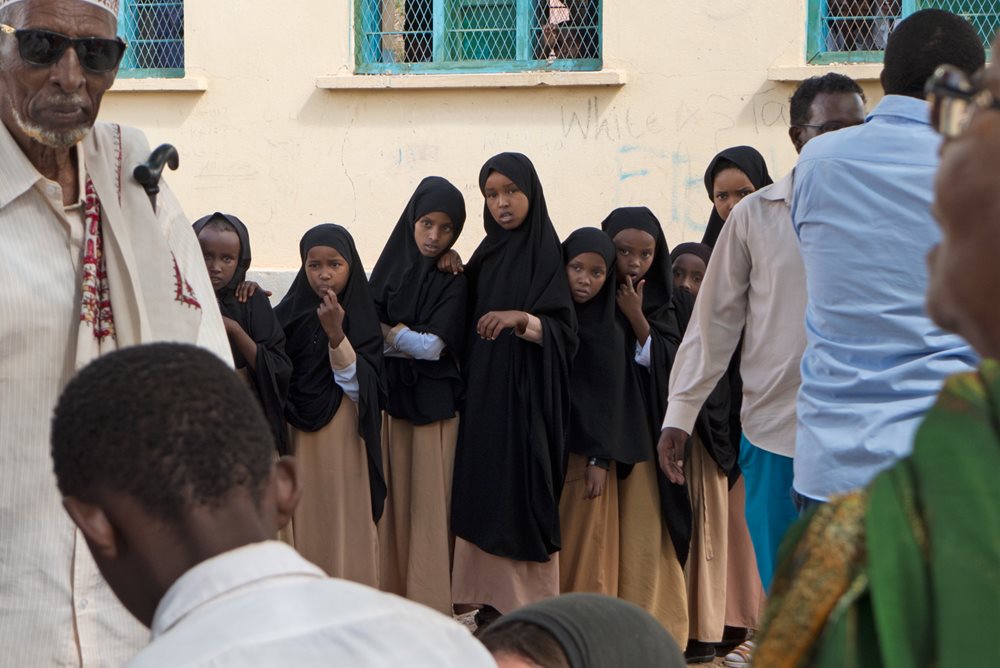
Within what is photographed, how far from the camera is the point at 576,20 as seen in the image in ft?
30.3

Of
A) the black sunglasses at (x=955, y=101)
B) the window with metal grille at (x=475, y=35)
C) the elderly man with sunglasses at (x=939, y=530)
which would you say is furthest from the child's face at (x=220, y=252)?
the elderly man with sunglasses at (x=939, y=530)

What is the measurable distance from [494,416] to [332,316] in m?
0.83

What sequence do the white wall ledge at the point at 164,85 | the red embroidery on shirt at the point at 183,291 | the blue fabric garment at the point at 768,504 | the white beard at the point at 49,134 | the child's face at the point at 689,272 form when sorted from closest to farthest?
1. the white beard at the point at 49,134
2. the red embroidery on shirt at the point at 183,291
3. the blue fabric garment at the point at 768,504
4. the child's face at the point at 689,272
5. the white wall ledge at the point at 164,85

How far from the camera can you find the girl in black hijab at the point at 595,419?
6355 millimetres

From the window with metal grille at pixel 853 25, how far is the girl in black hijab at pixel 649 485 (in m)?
2.77

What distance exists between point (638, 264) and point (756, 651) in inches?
210

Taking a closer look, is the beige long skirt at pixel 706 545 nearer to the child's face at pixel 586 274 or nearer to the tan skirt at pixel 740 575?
the tan skirt at pixel 740 575

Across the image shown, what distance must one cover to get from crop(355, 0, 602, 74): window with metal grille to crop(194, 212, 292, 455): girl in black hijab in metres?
3.21

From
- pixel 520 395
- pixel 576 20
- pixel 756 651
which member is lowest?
pixel 520 395

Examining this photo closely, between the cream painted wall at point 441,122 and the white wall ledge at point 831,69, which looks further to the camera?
the cream painted wall at point 441,122

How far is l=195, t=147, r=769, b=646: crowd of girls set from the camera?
6.30 meters

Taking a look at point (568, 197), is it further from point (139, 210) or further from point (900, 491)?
point (900, 491)

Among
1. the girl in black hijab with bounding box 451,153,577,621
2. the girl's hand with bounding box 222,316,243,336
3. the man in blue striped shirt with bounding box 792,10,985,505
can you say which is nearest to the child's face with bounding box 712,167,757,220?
the girl in black hijab with bounding box 451,153,577,621

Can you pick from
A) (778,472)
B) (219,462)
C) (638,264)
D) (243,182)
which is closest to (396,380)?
(638,264)
